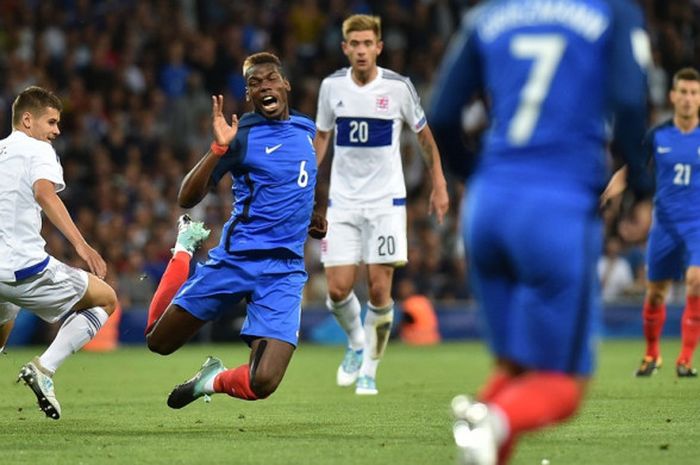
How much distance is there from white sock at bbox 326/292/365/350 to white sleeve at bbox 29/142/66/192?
3367 mm

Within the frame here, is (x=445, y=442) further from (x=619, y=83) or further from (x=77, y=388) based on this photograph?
(x=77, y=388)

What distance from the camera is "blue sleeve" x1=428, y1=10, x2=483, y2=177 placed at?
17.8 ft

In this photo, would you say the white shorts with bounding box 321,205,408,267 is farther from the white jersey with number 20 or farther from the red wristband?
the red wristband

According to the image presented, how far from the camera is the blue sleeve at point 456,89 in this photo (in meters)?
5.42

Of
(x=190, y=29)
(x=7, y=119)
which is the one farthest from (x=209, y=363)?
(x=190, y=29)

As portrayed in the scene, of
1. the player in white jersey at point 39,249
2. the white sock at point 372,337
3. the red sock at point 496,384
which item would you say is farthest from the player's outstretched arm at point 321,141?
the red sock at point 496,384

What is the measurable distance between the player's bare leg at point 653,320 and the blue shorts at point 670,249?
13 centimetres

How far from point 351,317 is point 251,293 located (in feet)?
10.4

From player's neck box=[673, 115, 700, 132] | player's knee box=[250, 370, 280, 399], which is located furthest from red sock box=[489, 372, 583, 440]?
player's neck box=[673, 115, 700, 132]

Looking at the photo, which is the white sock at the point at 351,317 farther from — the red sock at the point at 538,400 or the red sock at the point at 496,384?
the red sock at the point at 538,400

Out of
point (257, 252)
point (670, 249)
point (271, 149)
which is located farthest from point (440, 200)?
point (670, 249)

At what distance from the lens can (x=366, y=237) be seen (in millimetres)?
11953

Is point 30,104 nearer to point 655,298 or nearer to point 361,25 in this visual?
point 361,25

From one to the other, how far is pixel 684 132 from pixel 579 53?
8.34 metres
